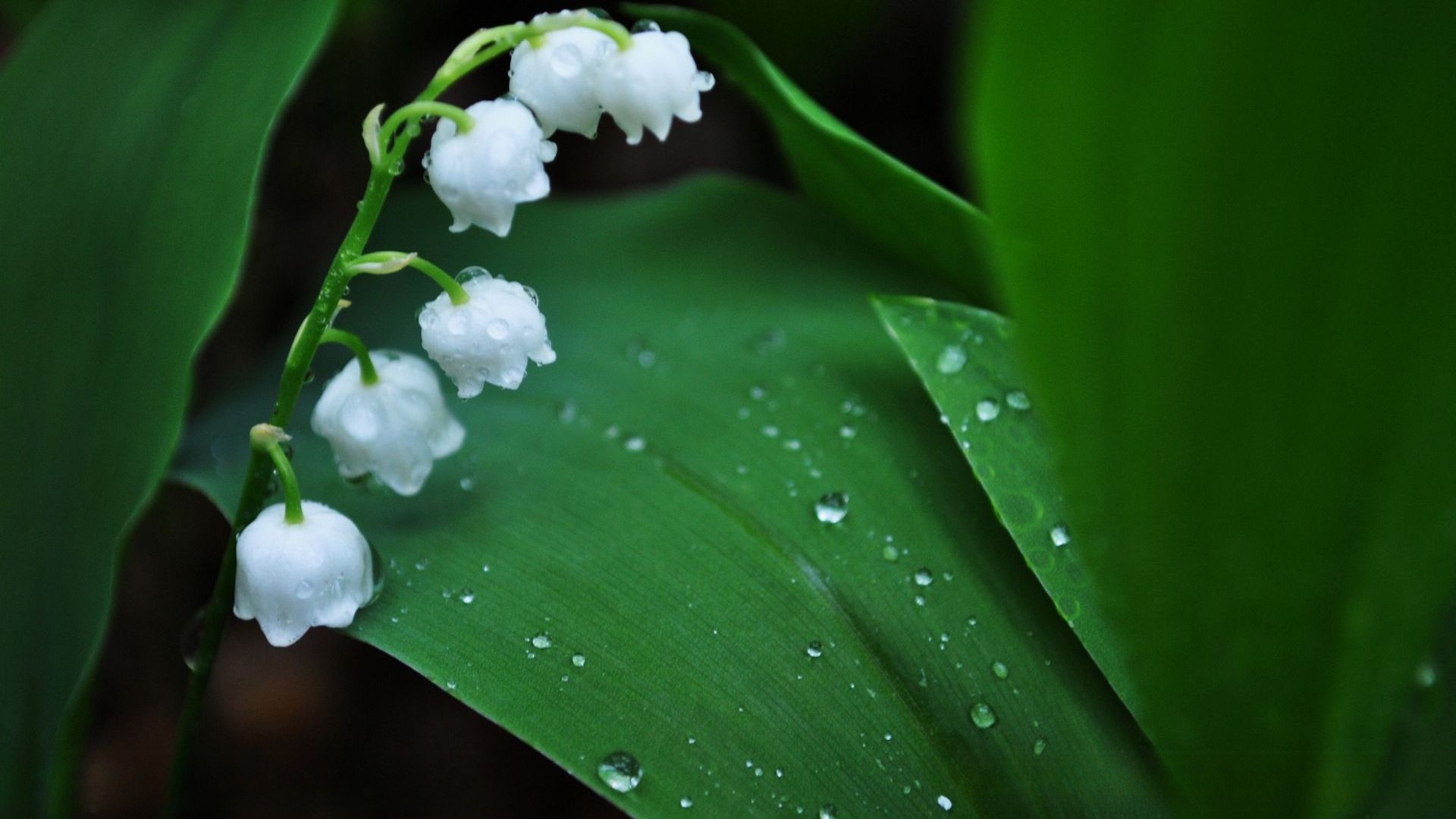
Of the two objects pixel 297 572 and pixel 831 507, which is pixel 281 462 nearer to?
pixel 297 572

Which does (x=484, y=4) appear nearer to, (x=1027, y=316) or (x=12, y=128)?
(x=12, y=128)

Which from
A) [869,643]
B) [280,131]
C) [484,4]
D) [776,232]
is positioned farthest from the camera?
[484,4]

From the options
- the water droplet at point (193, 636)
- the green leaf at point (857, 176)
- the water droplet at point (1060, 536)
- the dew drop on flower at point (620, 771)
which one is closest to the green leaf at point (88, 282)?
the water droplet at point (193, 636)

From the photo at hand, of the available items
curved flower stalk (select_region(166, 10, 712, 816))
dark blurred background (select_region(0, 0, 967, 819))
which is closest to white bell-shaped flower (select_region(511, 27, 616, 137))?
curved flower stalk (select_region(166, 10, 712, 816))

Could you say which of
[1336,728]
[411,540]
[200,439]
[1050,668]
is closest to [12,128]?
[200,439]

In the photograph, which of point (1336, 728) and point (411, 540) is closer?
point (1336, 728)

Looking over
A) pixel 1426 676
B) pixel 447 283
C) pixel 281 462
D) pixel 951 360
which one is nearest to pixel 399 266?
pixel 447 283
